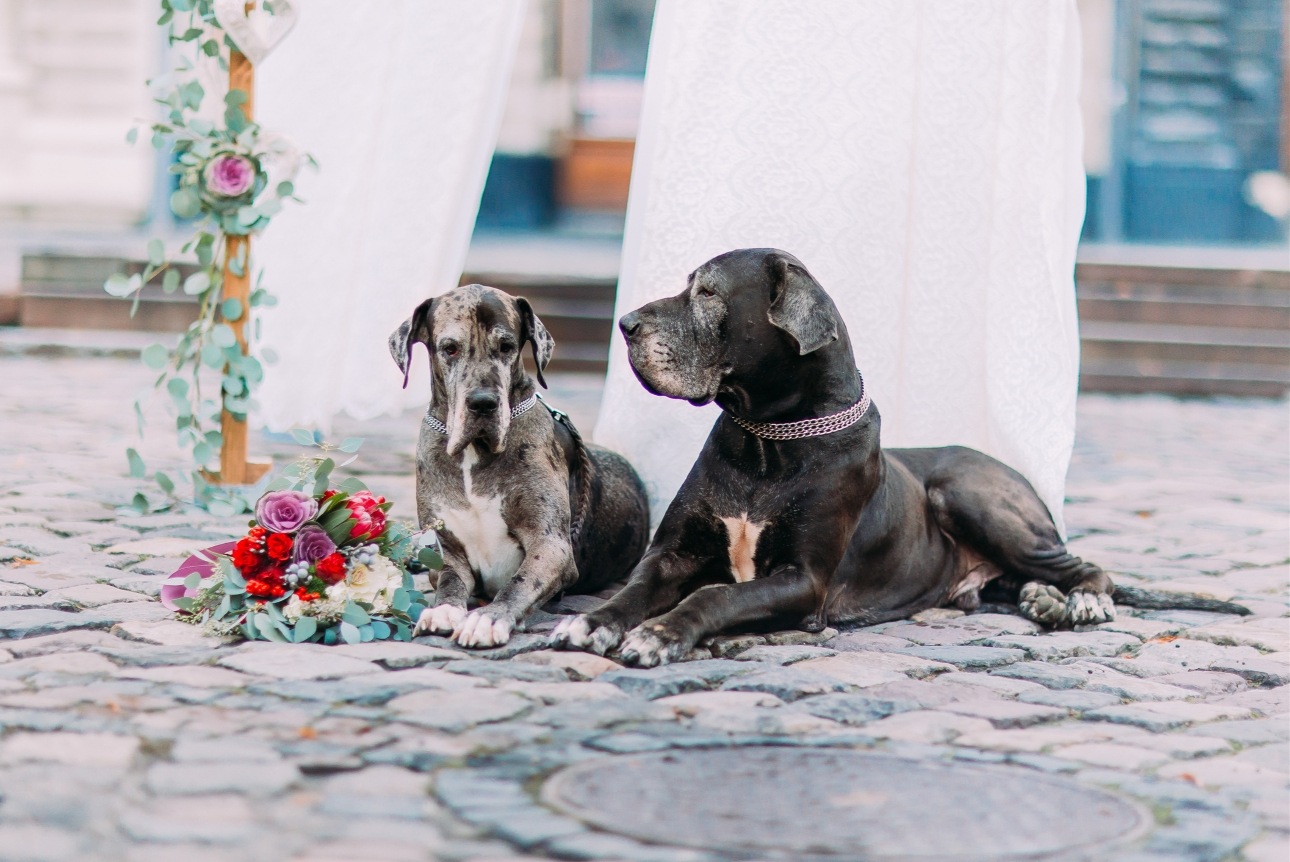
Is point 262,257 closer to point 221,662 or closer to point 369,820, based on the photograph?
point 221,662

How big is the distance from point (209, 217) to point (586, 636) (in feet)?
9.50

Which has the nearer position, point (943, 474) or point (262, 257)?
point (943, 474)

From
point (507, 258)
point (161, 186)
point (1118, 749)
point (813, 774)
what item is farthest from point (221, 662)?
point (161, 186)

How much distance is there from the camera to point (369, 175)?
6926mm

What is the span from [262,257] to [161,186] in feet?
26.5

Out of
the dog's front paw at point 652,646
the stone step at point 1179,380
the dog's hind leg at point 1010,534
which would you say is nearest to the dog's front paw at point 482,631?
the dog's front paw at point 652,646

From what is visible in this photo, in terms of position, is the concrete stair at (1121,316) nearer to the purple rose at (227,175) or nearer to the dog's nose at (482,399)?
the purple rose at (227,175)

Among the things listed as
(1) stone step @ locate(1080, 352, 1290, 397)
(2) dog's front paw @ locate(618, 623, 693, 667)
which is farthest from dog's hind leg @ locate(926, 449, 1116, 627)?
(1) stone step @ locate(1080, 352, 1290, 397)

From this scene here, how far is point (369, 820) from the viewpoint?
2.72 meters

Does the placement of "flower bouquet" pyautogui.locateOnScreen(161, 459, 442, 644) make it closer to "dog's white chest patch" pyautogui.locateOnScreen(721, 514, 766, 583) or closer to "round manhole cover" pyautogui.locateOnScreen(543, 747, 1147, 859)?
"dog's white chest patch" pyautogui.locateOnScreen(721, 514, 766, 583)

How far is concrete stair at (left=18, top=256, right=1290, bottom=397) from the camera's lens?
11.6 metres

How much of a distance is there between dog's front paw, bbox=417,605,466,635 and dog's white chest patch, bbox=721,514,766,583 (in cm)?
79

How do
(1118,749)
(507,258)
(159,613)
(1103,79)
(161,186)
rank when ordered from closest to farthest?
(1118,749), (159,613), (507,258), (161,186), (1103,79)

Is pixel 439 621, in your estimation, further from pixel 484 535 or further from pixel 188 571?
pixel 188 571
